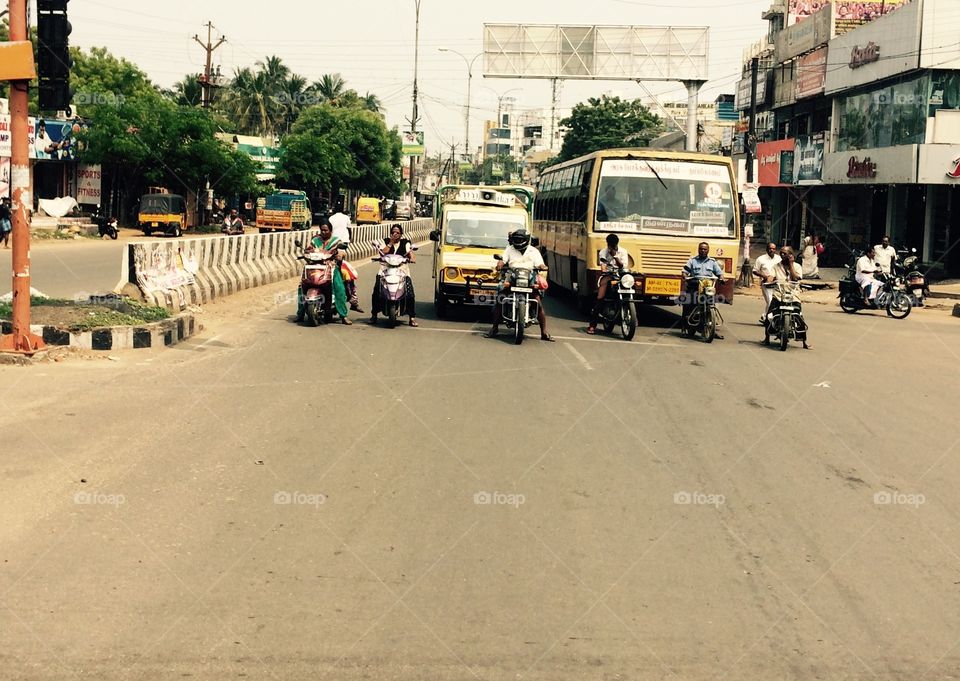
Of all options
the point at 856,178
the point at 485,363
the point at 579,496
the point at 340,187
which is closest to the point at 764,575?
the point at 579,496

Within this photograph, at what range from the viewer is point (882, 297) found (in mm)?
23531

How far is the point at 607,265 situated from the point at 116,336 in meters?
7.66

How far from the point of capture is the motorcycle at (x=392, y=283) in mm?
16094

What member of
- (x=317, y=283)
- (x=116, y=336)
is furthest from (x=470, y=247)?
(x=116, y=336)

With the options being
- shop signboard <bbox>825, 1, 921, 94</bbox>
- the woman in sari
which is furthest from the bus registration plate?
shop signboard <bbox>825, 1, 921, 94</bbox>

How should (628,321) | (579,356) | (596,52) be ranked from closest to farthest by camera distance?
(579,356) → (628,321) → (596,52)

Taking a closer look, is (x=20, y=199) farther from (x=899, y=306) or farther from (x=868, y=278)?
(x=868, y=278)

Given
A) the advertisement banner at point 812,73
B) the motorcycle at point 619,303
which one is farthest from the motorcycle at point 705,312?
the advertisement banner at point 812,73

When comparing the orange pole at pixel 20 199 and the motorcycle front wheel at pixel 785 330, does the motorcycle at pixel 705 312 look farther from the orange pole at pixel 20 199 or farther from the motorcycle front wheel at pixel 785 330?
the orange pole at pixel 20 199

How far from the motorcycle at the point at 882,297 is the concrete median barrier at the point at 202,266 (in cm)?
1304

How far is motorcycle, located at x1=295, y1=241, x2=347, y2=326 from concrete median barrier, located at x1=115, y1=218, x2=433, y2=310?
7.27 feet

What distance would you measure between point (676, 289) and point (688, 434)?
30.9ft

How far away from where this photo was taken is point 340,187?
251ft

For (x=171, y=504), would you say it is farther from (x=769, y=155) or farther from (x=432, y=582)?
(x=769, y=155)
